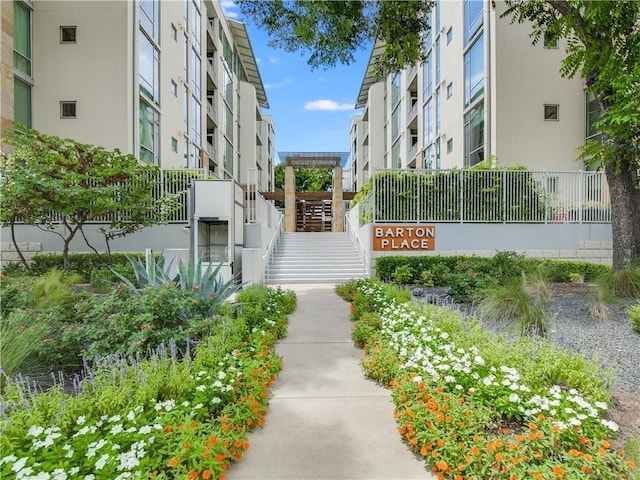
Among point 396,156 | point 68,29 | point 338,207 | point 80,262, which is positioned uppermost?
point 68,29

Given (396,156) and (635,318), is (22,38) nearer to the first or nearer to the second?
(635,318)

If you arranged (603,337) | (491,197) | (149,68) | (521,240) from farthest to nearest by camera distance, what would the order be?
(149,68)
(491,197)
(521,240)
(603,337)

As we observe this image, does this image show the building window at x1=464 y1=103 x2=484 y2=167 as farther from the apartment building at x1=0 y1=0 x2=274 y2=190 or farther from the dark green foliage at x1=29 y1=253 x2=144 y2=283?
the apartment building at x1=0 y1=0 x2=274 y2=190

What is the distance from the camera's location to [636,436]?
274 centimetres

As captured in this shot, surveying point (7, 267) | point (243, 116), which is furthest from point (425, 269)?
point (243, 116)

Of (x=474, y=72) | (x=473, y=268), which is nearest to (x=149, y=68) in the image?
(x=474, y=72)

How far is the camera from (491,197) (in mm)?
12180

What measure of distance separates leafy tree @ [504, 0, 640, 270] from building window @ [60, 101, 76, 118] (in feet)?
50.7

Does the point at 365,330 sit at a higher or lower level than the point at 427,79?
lower

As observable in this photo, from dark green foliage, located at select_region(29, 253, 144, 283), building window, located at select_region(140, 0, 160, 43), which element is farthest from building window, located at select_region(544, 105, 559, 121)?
building window, located at select_region(140, 0, 160, 43)

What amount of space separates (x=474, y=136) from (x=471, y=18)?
5.47 metres

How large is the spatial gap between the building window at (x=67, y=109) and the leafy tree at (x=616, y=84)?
50.7ft

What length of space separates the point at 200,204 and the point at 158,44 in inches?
414

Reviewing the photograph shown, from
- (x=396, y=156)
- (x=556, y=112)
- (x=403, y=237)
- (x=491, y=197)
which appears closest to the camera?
(x=403, y=237)
